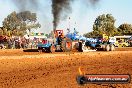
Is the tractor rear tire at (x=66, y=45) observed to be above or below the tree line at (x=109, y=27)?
below

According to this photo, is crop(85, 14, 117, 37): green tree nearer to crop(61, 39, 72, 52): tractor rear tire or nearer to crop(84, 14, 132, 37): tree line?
crop(84, 14, 132, 37): tree line

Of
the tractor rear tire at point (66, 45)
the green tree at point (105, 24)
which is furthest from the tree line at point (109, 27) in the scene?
the tractor rear tire at point (66, 45)

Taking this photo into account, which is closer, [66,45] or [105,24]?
[66,45]

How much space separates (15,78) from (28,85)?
168 centimetres

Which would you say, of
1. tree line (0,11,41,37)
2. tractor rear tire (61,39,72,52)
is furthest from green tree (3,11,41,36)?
tractor rear tire (61,39,72,52)

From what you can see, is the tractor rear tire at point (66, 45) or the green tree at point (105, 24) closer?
the tractor rear tire at point (66, 45)

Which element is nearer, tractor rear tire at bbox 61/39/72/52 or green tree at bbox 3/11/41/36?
tractor rear tire at bbox 61/39/72/52

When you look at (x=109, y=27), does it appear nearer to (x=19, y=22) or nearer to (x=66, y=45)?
(x=19, y=22)

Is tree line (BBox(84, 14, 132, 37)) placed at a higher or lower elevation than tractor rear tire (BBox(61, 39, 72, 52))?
higher

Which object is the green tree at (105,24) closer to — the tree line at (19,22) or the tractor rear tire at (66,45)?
the tree line at (19,22)

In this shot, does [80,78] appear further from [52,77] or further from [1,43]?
[1,43]

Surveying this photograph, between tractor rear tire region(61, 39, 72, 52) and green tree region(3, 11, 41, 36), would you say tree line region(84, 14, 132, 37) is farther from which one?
tractor rear tire region(61, 39, 72, 52)

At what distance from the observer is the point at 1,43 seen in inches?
1743

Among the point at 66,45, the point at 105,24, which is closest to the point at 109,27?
the point at 105,24
